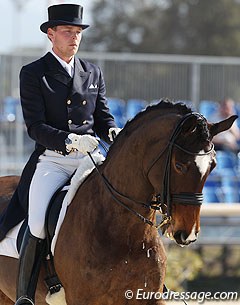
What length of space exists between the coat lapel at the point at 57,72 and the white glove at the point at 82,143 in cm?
57

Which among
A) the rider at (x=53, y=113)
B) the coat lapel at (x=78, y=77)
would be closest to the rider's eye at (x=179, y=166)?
the rider at (x=53, y=113)

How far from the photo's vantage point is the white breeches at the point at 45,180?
6.19 metres

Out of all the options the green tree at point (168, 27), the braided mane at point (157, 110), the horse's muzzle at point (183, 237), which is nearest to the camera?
the horse's muzzle at point (183, 237)

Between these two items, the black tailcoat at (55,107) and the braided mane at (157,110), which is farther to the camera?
the black tailcoat at (55,107)

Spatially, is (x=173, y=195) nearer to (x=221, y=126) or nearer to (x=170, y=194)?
(x=170, y=194)

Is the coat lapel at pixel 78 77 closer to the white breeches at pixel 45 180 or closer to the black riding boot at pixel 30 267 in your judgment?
the white breeches at pixel 45 180

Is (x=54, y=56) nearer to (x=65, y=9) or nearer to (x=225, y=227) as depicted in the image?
(x=65, y=9)

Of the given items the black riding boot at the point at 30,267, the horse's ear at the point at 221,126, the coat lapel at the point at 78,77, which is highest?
the coat lapel at the point at 78,77

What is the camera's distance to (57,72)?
6402 millimetres

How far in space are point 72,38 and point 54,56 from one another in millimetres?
207

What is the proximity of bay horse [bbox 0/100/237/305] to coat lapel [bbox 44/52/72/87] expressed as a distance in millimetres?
706

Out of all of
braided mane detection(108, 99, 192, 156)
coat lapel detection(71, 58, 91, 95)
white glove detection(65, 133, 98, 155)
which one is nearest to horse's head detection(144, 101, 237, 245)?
braided mane detection(108, 99, 192, 156)

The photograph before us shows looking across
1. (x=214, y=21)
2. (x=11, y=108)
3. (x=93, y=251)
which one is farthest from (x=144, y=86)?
(x=214, y=21)

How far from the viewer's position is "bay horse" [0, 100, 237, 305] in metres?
5.33
